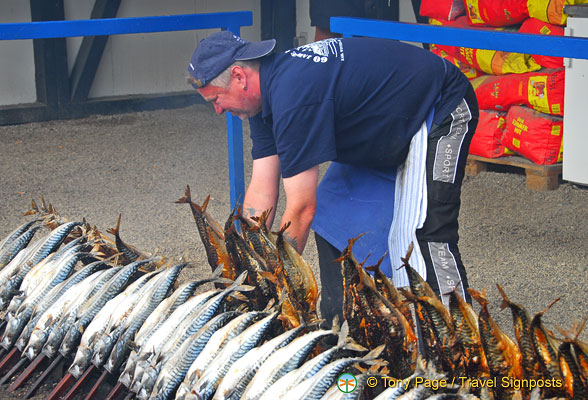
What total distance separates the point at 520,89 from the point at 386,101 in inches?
128

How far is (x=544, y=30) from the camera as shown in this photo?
5.48 m

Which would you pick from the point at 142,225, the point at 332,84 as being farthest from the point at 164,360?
the point at 142,225

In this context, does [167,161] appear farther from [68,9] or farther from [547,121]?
[547,121]

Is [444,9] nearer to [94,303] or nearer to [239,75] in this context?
[239,75]

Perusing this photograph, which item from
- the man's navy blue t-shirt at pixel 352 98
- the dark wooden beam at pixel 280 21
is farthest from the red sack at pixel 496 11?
the dark wooden beam at pixel 280 21

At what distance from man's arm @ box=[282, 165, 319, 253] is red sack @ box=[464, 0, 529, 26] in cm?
354

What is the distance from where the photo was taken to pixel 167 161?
23.4 ft

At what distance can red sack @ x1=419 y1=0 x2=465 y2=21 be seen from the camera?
246 inches

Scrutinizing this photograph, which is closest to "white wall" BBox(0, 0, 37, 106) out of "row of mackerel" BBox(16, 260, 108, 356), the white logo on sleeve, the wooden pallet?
the wooden pallet

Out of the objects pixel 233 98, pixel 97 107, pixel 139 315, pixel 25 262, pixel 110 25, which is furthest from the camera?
pixel 97 107

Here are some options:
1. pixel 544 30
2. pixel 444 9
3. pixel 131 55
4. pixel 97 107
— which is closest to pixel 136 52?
pixel 131 55

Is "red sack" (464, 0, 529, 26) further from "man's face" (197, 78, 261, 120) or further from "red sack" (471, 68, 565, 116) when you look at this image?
"man's face" (197, 78, 261, 120)

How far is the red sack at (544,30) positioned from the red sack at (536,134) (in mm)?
378

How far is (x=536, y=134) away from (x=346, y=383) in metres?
4.20
